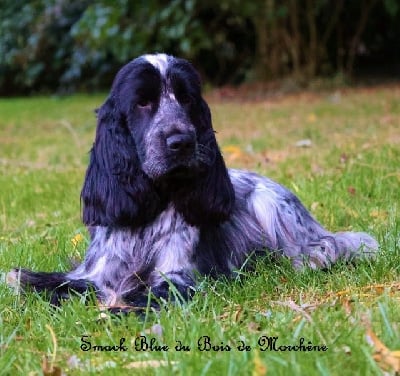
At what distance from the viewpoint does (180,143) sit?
328 centimetres

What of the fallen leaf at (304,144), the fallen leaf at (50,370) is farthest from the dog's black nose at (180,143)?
the fallen leaf at (304,144)

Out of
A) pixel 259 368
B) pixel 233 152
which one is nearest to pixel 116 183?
pixel 259 368

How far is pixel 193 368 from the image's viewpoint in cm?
234

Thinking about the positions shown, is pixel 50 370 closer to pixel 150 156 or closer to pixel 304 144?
pixel 150 156

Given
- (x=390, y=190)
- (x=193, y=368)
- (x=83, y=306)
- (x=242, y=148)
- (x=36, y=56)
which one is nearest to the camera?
(x=193, y=368)

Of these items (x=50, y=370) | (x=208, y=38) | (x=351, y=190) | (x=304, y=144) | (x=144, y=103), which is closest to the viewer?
(x=50, y=370)

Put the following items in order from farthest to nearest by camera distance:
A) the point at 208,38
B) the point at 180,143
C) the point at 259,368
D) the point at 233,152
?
the point at 208,38
the point at 233,152
the point at 180,143
the point at 259,368

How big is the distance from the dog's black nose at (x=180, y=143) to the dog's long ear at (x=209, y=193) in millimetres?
219

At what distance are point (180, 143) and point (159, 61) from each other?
0.49 m

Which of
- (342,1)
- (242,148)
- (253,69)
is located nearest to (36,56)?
(253,69)

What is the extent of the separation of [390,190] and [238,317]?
2.74 m

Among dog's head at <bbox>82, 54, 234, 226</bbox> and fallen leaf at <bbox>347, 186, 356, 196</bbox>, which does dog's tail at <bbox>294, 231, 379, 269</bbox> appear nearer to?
dog's head at <bbox>82, 54, 234, 226</bbox>

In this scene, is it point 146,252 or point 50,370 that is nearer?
point 50,370

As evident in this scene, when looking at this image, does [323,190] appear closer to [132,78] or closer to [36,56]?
[132,78]
